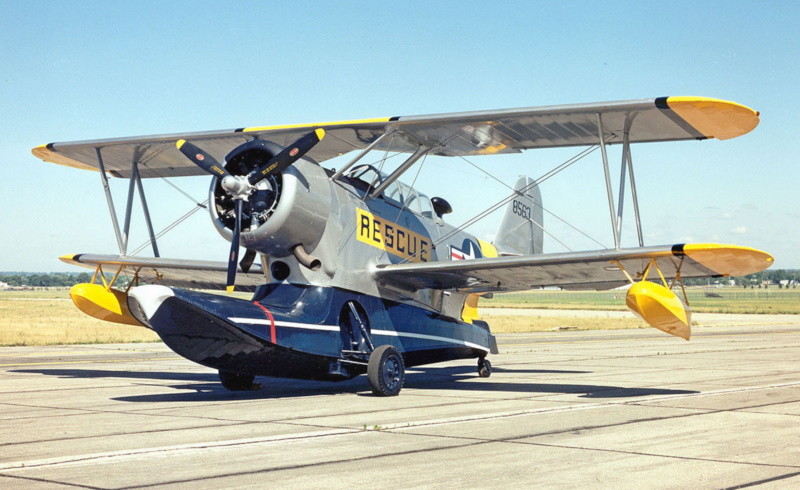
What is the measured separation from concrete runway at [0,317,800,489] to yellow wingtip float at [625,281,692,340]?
3.76ft

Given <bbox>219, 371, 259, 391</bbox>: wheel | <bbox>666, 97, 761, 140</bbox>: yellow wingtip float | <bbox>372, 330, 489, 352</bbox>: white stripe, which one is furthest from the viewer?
→ <bbox>372, 330, 489, 352</bbox>: white stripe

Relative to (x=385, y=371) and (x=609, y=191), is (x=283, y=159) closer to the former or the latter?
(x=385, y=371)

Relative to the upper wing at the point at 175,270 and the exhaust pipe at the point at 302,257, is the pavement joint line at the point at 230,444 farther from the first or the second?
the upper wing at the point at 175,270

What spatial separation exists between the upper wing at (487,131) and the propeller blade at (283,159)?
1912 millimetres

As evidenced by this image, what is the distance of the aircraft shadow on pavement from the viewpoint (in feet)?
42.4

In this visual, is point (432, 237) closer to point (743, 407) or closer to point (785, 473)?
point (743, 407)

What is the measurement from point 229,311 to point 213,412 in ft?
4.41

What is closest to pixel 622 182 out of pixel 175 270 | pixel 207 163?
pixel 207 163

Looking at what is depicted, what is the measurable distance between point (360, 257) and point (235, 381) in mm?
2931

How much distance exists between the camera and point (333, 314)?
1288 cm

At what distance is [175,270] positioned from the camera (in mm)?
17422

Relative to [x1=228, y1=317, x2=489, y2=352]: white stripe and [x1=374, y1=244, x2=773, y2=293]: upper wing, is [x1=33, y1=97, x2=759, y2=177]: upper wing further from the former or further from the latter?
[x1=228, y1=317, x2=489, y2=352]: white stripe

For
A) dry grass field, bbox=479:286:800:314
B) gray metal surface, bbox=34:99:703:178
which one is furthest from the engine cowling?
dry grass field, bbox=479:286:800:314

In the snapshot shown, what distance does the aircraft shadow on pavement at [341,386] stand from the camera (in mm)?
12922
